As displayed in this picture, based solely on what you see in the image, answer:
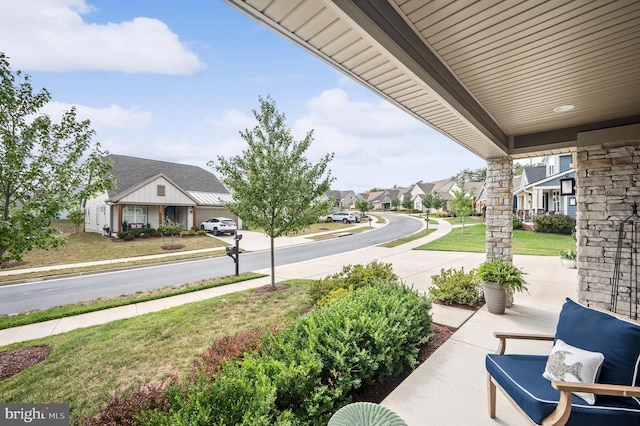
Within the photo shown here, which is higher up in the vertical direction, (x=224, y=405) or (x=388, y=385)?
(x=224, y=405)

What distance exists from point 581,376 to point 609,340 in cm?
38

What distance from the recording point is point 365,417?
5.94 feet

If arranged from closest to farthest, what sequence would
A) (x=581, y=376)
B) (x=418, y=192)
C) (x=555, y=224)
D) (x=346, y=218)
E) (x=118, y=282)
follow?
(x=581, y=376) → (x=118, y=282) → (x=555, y=224) → (x=346, y=218) → (x=418, y=192)

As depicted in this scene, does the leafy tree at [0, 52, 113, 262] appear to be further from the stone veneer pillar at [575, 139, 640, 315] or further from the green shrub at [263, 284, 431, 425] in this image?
the stone veneer pillar at [575, 139, 640, 315]

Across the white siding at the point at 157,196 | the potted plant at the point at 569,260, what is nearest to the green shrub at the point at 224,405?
the potted plant at the point at 569,260

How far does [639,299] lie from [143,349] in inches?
317

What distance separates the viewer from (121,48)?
230 inches

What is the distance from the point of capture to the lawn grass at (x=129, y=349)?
3352 millimetres

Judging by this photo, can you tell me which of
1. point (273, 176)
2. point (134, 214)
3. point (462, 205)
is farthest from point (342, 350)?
point (462, 205)

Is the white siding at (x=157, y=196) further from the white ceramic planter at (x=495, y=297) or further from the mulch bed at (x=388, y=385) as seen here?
the white ceramic planter at (x=495, y=297)

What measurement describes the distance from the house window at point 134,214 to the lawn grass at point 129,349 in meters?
18.2

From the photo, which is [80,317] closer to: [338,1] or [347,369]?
[347,369]

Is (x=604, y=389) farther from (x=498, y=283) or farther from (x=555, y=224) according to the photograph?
(x=555, y=224)

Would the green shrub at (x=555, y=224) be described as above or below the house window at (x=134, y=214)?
below
